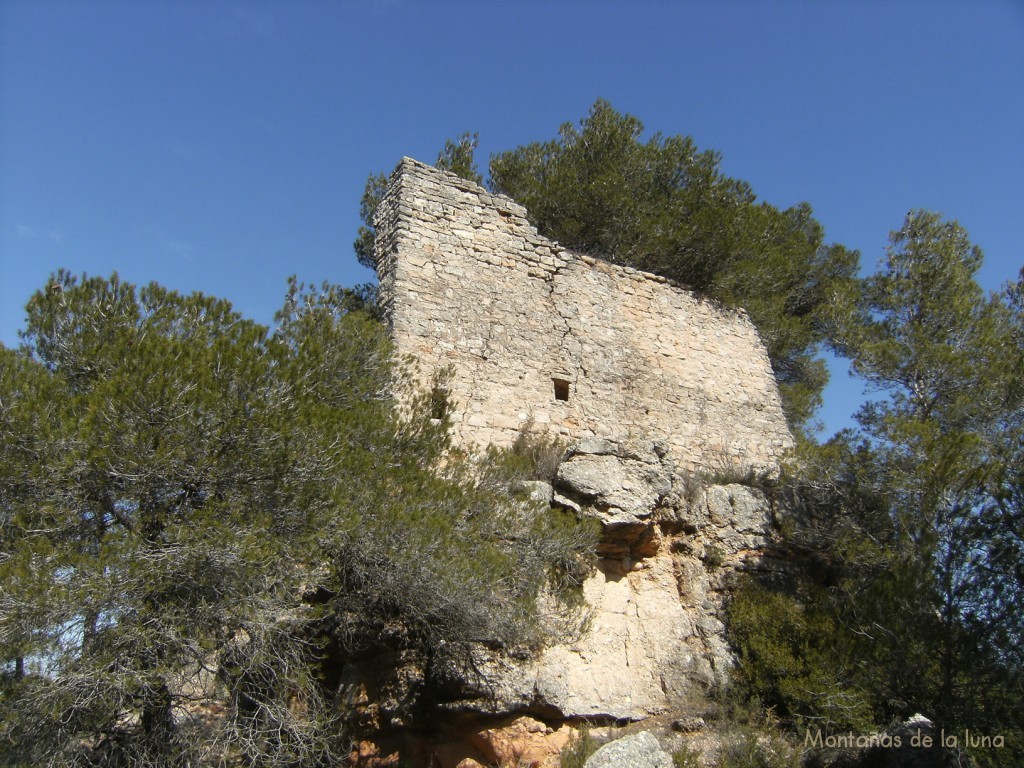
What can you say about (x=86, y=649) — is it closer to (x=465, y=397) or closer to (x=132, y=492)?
(x=132, y=492)

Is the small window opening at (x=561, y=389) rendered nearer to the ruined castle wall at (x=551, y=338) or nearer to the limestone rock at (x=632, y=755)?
the ruined castle wall at (x=551, y=338)

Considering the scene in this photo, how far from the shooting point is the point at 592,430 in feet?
28.9

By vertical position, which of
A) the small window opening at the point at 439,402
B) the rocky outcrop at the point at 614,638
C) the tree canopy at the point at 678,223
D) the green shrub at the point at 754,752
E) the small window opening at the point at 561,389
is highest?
the tree canopy at the point at 678,223

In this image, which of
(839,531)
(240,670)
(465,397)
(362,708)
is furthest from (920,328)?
(240,670)

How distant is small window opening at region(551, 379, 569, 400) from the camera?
351 inches

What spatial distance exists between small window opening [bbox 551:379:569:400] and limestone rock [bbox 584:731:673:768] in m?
3.99

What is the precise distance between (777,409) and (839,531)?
8.57 feet

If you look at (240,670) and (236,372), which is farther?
(236,372)

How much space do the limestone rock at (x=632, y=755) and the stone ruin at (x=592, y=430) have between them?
539 mm

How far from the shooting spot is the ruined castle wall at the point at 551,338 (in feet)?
27.4

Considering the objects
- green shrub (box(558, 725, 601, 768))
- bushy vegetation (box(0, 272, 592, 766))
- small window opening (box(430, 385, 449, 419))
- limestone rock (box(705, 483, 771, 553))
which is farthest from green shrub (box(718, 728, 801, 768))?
small window opening (box(430, 385, 449, 419))

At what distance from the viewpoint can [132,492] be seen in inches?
208

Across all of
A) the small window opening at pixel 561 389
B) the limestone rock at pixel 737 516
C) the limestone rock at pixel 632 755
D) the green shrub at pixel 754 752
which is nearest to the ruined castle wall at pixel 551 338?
the small window opening at pixel 561 389

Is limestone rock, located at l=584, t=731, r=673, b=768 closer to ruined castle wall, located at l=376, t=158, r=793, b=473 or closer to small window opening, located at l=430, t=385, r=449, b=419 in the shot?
ruined castle wall, located at l=376, t=158, r=793, b=473
